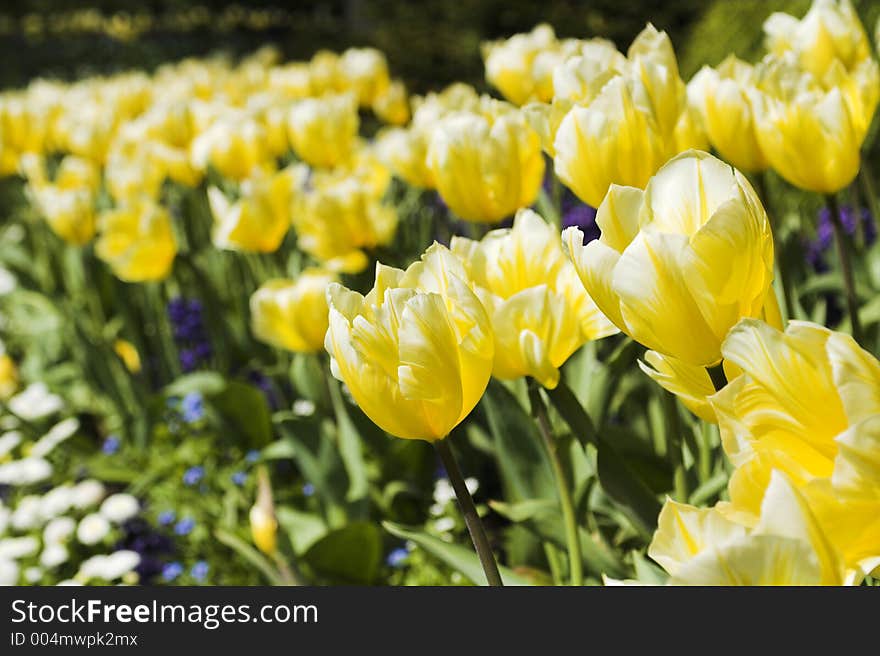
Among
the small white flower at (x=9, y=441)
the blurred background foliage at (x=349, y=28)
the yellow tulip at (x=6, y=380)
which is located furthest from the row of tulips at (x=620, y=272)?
the blurred background foliage at (x=349, y=28)

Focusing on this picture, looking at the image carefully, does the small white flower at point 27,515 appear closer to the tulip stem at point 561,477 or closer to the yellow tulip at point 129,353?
the yellow tulip at point 129,353

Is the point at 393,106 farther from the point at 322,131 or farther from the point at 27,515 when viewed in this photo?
the point at 27,515

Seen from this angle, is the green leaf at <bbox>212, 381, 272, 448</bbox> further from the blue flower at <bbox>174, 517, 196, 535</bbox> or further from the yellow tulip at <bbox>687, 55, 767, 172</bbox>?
the yellow tulip at <bbox>687, 55, 767, 172</bbox>

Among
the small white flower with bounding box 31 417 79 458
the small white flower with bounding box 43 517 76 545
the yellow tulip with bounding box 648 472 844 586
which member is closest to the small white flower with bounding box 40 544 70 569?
the small white flower with bounding box 43 517 76 545

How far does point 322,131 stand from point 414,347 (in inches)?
71.3

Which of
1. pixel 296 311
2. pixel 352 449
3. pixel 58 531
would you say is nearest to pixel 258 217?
pixel 296 311

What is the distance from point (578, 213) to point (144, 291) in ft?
4.26

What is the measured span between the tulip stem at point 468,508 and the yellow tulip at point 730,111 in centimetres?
67

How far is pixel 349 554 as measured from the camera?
6.19 ft

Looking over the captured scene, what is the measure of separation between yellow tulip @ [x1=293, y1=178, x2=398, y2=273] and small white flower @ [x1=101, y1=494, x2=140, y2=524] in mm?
888

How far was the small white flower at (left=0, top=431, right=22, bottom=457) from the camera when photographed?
2766mm

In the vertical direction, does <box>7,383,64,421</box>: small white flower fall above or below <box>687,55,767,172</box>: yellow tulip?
below

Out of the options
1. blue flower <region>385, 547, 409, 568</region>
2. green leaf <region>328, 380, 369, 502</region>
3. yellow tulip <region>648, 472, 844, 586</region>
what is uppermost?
yellow tulip <region>648, 472, 844, 586</region>
